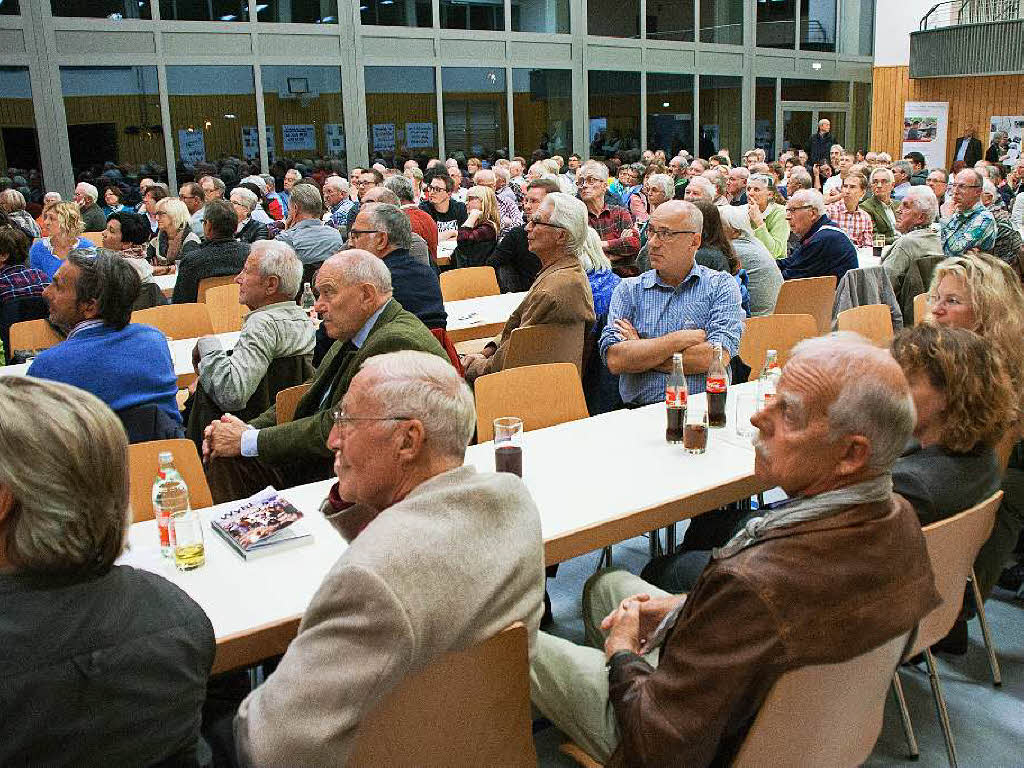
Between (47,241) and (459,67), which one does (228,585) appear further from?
(459,67)

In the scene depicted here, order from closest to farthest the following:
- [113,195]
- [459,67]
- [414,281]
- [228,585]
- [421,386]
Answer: [421,386] < [228,585] < [414,281] < [113,195] < [459,67]

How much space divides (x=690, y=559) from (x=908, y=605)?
Result: 1000mm

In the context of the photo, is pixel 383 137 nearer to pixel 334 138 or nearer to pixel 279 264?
pixel 334 138

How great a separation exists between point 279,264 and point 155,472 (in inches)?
58.4

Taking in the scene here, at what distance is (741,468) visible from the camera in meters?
2.90

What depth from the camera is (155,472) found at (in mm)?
2777

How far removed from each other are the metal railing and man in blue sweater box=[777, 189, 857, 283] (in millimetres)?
15324

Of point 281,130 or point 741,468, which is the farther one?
point 281,130

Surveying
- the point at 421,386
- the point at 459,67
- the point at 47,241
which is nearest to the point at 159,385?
→ the point at 421,386

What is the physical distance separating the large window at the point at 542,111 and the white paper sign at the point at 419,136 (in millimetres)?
1664

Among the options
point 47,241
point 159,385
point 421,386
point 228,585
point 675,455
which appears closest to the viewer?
point 421,386

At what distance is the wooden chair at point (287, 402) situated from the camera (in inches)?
142

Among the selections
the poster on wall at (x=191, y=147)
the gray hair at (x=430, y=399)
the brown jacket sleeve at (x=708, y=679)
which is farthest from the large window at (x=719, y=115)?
the brown jacket sleeve at (x=708, y=679)

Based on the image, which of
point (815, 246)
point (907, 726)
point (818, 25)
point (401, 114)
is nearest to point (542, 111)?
point (401, 114)
